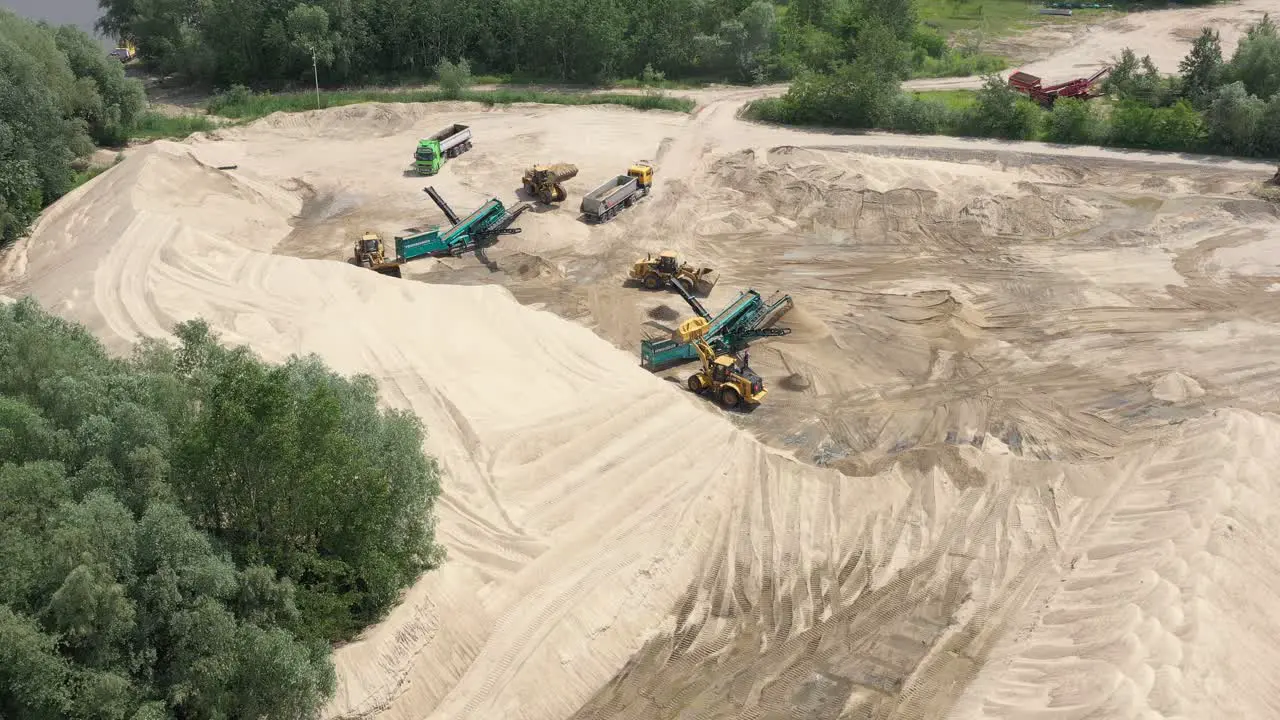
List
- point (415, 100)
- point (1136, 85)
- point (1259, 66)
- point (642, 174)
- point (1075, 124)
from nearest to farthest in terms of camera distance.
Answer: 1. point (642, 174)
2. point (1075, 124)
3. point (1259, 66)
4. point (1136, 85)
5. point (415, 100)

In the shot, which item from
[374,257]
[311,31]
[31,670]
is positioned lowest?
[374,257]

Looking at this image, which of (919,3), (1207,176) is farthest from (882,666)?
(919,3)

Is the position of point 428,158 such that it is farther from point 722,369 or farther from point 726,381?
point 726,381

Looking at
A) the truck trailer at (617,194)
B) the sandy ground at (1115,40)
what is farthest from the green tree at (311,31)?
the sandy ground at (1115,40)

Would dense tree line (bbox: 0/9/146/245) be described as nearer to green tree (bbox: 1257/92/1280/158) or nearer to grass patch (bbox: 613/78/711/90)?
grass patch (bbox: 613/78/711/90)

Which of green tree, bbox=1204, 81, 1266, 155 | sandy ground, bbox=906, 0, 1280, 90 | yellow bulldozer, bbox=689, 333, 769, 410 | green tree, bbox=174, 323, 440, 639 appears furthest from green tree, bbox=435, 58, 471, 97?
green tree, bbox=174, 323, 440, 639

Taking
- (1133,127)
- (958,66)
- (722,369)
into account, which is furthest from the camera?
(958,66)

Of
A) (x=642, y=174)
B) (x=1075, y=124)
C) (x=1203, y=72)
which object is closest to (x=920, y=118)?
(x=1075, y=124)
